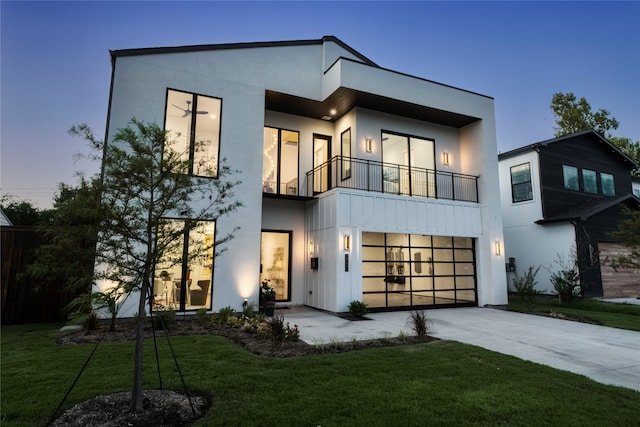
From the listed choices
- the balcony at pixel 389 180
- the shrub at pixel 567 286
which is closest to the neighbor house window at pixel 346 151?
the balcony at pixel 389 180

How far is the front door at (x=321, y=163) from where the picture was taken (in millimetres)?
11406

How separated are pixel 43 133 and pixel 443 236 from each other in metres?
Answer: 13.2

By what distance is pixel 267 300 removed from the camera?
9227 mm

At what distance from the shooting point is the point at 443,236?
1138 centimetres

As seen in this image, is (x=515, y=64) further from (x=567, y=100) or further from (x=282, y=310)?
(x=282, y=310)

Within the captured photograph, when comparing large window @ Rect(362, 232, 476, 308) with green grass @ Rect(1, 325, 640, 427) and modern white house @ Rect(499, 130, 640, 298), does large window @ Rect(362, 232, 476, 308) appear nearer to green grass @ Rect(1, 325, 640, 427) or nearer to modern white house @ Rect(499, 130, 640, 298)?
modern white house @ Rect(499, 130, 640, 298)

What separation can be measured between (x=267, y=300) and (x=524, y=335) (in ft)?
20.4

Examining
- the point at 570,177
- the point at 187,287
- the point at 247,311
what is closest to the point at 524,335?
the point at 247,311

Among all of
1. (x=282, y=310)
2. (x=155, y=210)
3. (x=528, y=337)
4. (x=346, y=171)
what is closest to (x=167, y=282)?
(x=282, y=310)

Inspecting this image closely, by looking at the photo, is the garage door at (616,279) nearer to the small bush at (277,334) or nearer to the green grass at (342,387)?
the green grass at (342,387)

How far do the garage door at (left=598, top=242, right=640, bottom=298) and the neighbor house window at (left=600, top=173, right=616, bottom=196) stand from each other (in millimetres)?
3259

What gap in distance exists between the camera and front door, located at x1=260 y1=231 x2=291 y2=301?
10.8 m

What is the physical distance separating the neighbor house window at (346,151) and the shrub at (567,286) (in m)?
8.38

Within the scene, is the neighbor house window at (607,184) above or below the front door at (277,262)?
above
